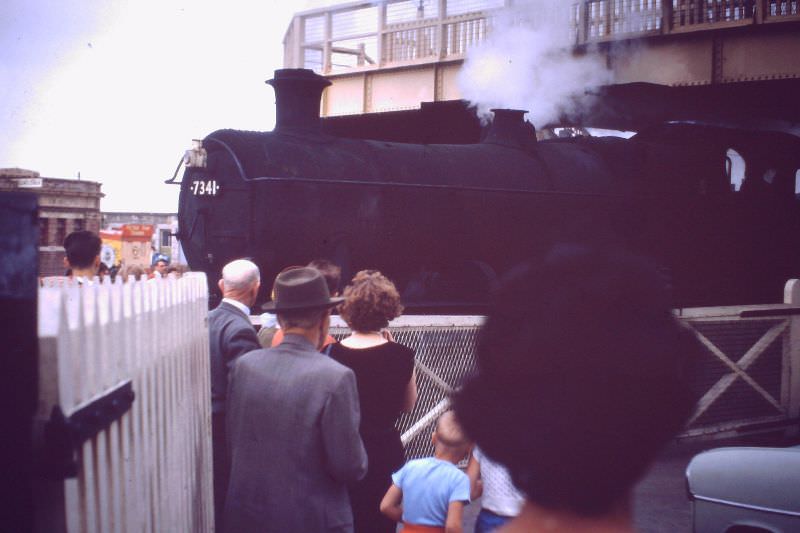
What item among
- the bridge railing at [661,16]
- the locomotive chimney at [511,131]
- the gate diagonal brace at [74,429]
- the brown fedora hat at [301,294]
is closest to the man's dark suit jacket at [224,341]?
the brown fedora hat at [301,294]

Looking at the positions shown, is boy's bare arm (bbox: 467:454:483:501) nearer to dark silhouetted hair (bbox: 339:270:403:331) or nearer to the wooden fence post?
dark silhouetted hair (bbox: 339:270:403:331)

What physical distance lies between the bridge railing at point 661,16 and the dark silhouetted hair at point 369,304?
9.77 meters

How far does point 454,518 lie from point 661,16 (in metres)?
11.0

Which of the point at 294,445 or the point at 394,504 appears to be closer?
the point at 294,445

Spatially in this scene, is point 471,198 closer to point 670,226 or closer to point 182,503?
point 670,226

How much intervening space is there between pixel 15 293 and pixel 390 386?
2.52m

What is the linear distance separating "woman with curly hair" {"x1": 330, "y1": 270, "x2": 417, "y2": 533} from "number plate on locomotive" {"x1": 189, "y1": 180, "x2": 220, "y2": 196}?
218 inches

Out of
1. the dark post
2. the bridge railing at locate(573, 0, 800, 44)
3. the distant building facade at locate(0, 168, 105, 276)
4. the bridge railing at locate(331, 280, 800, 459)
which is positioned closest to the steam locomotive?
the bridge railing at locate(573, 0, 800, 44)

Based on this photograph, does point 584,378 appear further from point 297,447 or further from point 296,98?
point 296,98

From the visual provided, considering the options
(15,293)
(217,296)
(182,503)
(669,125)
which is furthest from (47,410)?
(669,125)

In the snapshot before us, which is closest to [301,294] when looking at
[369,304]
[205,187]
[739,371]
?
[369,304]

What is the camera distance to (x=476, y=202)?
972 centimetres

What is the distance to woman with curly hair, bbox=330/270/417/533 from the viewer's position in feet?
12.1

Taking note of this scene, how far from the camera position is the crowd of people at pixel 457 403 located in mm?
1146
